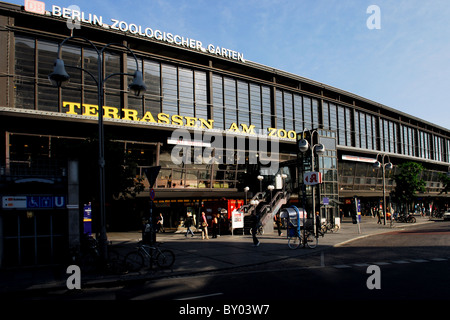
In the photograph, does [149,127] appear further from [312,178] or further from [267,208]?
[312,178]

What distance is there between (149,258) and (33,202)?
16.6 feet

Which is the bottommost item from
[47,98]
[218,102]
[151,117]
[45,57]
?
[151,117]

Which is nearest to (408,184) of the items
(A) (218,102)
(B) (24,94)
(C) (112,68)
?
(A) (218,102)

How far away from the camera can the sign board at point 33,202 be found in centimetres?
1371

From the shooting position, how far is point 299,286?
984 centimetres

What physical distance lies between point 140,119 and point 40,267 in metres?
18.2

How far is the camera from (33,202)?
14.1 metres

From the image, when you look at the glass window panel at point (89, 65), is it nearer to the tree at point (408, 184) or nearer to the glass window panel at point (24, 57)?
the glass window panel at point (24, 57)

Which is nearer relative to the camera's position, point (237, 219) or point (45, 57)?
point (237, 219)

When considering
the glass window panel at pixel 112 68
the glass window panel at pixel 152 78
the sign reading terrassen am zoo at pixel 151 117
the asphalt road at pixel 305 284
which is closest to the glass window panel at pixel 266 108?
the sign reading terrassen am zoo at pixel 151 117

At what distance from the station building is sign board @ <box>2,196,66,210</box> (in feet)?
0.13

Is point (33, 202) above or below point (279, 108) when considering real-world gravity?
below

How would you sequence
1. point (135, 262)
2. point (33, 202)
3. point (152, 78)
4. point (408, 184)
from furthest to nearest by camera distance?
point (408, 184) → point (152, 78) → point (33, 202) → point (135, 262)

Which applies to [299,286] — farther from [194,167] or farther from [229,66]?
[229,66]
